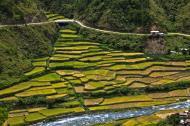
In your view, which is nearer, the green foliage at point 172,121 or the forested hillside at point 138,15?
the green foliage at point 172,121

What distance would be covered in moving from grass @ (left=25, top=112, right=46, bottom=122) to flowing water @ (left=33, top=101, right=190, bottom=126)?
51cm

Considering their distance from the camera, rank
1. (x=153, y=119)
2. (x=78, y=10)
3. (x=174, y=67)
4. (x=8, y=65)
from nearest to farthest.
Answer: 1. (x=153, y=119)
2. (x=8, y=65)
3. (x=174, y=67)
4. (x=78, y=10)

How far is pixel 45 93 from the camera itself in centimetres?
5384

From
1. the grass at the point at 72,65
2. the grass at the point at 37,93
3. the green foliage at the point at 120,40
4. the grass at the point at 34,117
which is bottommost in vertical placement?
the grass at the point at 34,117

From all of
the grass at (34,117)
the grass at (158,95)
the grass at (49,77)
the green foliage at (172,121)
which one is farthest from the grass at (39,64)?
the green foliage at (172,121)

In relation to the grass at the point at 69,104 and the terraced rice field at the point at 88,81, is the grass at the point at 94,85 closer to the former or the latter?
the terraced rice field at the point at 88,81

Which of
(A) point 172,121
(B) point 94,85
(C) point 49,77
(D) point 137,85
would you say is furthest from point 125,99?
(A) point 172,121

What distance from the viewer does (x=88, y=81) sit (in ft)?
188

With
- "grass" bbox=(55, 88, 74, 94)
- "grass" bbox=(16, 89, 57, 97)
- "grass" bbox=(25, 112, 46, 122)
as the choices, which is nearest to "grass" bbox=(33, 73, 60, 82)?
"grass" bbox=(55, 88, 74, 94)

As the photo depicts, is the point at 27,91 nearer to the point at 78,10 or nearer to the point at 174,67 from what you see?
the point at 174,67

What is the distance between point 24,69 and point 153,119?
15.6 metres

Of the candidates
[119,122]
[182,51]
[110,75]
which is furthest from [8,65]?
[182,51]

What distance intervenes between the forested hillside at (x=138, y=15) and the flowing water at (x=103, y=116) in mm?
18661

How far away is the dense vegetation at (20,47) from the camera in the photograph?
57094 millimetres
